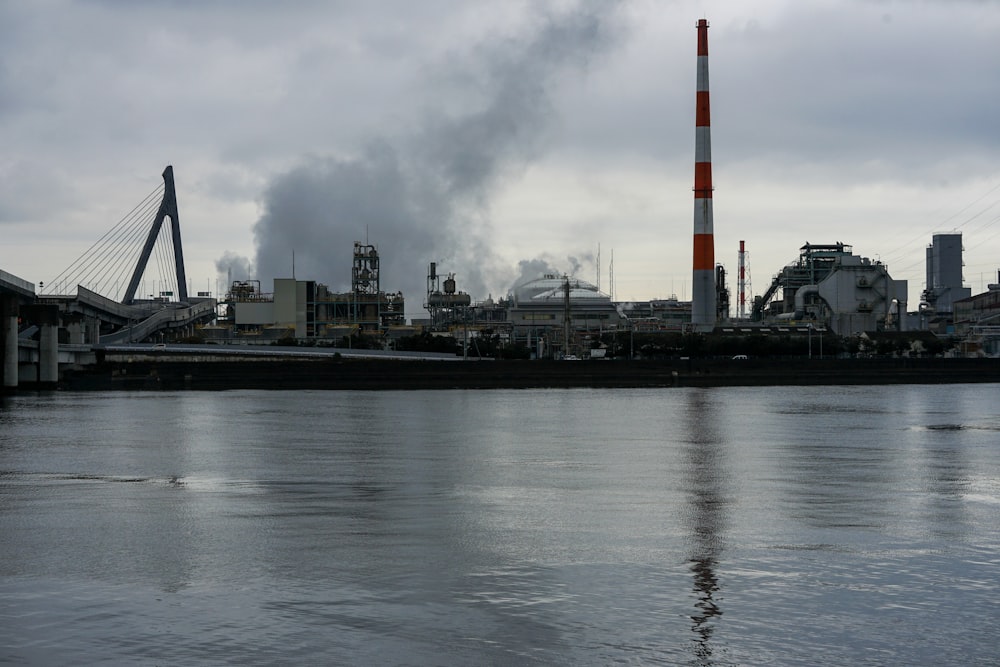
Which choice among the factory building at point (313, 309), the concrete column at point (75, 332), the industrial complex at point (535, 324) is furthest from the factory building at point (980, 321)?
the concrete column at point (75, 332)

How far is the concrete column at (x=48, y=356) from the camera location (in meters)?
84.3

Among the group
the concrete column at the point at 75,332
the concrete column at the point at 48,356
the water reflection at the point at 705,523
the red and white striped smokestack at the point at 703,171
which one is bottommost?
the water reflection at the point at 705,523

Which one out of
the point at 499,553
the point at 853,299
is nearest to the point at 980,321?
the point at 853,299

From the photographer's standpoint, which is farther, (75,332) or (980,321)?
(980,321)

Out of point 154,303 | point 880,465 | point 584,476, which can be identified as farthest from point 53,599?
point 154,303

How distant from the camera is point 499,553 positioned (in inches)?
663

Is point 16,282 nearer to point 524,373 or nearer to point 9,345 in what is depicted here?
point 9,345

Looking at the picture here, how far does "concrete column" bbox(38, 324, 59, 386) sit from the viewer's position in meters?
84.3

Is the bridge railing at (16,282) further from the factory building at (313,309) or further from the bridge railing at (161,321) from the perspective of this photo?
the factory building at (313,309)

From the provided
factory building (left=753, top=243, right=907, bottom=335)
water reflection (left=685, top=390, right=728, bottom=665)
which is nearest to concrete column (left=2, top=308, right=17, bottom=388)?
water reflection (left=685, top=390, right=728, bottom=665)

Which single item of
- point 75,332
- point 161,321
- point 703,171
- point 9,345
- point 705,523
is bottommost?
point 705,523

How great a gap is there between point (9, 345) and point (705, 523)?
68.7 m

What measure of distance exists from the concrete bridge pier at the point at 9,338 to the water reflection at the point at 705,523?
51184 mm

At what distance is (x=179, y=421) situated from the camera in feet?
169
